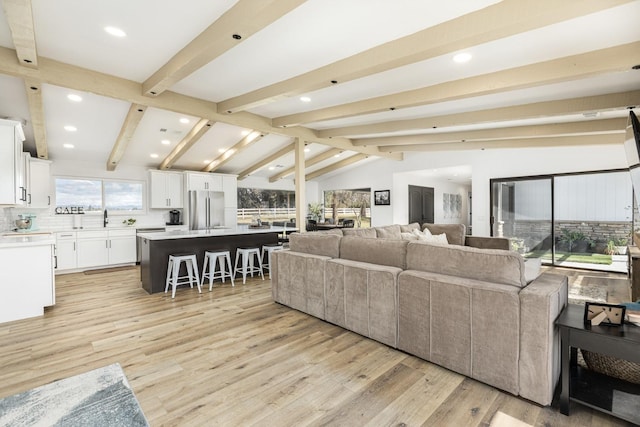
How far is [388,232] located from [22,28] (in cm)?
493

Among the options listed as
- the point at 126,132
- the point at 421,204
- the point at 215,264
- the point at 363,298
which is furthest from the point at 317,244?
the point at 421,204

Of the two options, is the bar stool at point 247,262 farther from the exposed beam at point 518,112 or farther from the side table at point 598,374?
the side table at point 598,374

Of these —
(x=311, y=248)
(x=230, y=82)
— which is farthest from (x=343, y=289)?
(x=230, y=82)

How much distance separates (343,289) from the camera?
11.0 ft

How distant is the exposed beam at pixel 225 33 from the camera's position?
2193 millimetres

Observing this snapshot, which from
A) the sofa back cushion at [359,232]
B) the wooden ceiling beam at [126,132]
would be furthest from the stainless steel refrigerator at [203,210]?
the sofa back cushion at [359,232]

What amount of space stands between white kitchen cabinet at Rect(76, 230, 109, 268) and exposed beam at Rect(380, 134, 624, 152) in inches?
290

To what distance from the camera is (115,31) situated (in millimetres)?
2895

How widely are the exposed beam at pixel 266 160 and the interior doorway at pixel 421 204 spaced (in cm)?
417

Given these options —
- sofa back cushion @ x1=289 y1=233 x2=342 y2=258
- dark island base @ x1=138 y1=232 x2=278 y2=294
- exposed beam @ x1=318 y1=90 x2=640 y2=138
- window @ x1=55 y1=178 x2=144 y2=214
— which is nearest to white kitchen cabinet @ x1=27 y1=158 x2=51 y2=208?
window @ x1=55 y1=178 x2=144 y2=214

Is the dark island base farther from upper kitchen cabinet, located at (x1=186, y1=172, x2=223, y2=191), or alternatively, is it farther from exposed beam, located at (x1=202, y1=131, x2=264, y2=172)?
upper kitchen cabinet, located at (x1=186, y1=172, x2=223, y2=191)

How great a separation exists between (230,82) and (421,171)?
657 cm

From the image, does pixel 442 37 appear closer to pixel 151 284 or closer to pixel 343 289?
pixel 343 289

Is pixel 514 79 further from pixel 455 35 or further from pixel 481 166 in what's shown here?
pixel 481 166
